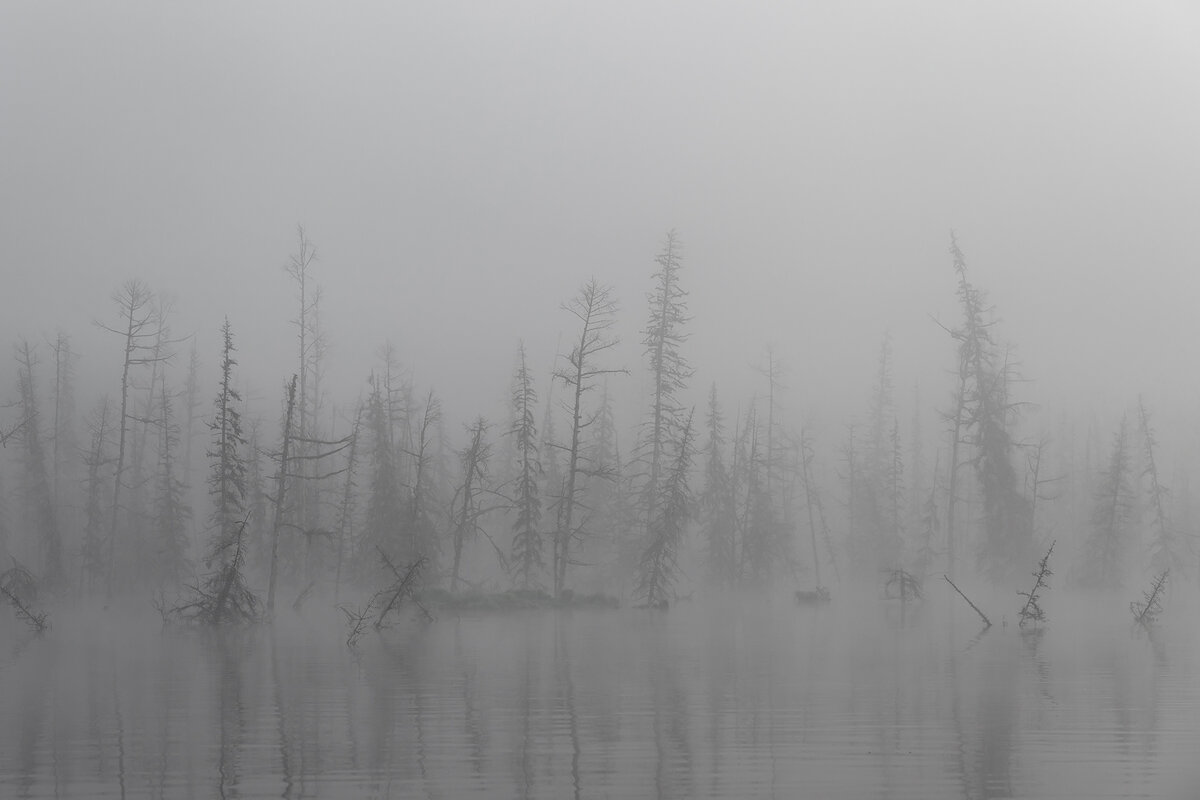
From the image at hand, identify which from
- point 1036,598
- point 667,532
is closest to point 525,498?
point 667,532

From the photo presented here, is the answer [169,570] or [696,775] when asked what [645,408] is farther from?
[696,775]

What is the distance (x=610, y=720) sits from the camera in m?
15.3

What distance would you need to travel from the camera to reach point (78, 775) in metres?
11.9

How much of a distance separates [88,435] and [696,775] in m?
94.4

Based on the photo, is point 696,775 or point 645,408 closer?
point 696,775

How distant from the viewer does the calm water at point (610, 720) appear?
37.5 ft

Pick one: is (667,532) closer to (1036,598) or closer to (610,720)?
(1036,598)

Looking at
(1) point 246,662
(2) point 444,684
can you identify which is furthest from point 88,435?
(2) point 444,684

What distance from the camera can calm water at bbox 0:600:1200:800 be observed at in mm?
11422

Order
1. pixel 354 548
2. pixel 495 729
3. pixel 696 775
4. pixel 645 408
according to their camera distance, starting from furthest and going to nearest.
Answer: pixel 645 408, pixel 354 548, pixel 495 729, pixel 696 775

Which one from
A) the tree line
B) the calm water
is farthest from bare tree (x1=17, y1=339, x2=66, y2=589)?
the calm water

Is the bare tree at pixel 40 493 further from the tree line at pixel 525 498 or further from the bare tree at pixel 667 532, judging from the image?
the bare tree at pixel 667 532

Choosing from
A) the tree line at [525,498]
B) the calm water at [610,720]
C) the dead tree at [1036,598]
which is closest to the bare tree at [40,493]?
the tree line at [525,498]

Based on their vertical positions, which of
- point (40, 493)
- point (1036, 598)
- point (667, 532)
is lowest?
point (1036, 598)
